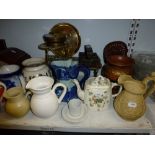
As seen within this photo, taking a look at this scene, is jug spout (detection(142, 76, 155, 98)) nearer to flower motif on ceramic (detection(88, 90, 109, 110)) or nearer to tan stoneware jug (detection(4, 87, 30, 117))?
flower motif on ceramic (detection(88, 90, 109, 110))

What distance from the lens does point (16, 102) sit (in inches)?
25.4

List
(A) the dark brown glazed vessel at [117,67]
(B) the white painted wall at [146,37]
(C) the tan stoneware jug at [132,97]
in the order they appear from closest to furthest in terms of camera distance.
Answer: (C) the tan stoneware jug at [132,97] < (A) the dark brown glazed vessel at [117,67] < (B) the white painted wall at [146,37]

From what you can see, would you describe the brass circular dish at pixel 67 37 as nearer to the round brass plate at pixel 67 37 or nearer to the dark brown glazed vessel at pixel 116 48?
the round brass plate at pixel 67 37

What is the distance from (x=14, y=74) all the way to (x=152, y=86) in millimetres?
619

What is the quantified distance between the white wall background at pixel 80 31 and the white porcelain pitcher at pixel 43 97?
0.35m

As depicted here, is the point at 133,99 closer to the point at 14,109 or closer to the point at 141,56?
the point at 141,56

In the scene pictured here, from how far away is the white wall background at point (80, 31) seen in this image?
32.7 inches

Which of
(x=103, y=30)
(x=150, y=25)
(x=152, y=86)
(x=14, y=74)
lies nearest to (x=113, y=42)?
(x=103, y=30)

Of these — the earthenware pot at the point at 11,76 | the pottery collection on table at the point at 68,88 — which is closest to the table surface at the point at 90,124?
the pottery collection on table at the point at 68,88

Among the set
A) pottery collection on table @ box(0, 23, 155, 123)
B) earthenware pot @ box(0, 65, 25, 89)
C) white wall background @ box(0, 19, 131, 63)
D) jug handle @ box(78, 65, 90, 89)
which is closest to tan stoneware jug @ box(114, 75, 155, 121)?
pottery collection on table @ box(0, 23, 155, 123)

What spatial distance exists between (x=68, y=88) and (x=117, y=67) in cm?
25

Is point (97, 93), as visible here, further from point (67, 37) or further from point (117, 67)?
point (67, 37)

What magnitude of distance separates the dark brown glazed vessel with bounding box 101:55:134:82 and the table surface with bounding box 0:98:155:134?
0.19 meters

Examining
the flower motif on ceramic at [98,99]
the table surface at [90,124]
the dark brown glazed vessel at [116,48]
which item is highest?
the dark brown glazed vessel at [116,48]
